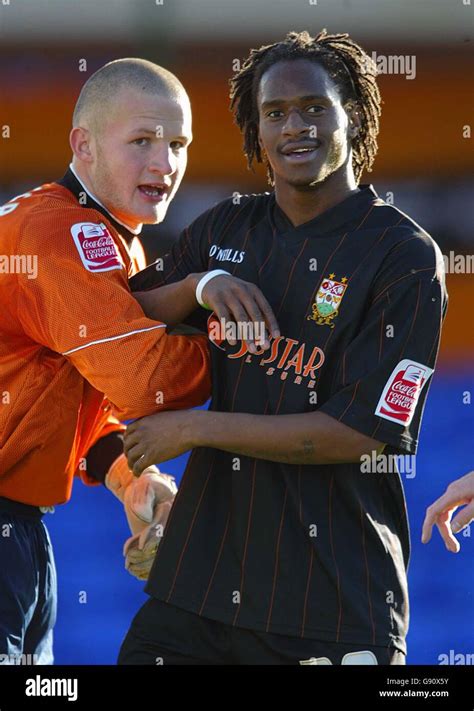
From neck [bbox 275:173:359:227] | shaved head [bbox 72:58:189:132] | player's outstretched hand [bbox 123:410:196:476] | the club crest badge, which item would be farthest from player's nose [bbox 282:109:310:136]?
player's outstretched hand [bbox 123:410:196:476]

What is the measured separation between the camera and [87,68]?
6449 millimetres

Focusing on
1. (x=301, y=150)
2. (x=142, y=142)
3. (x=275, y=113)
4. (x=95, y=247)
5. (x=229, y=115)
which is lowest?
(x=95, y=247)

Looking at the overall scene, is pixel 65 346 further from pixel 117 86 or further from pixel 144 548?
pixel 117 86

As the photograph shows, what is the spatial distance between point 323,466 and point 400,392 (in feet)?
0.85

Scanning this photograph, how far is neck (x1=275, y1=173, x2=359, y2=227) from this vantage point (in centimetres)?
279

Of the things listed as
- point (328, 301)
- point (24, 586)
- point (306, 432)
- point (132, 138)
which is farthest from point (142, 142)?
point (24, 586)

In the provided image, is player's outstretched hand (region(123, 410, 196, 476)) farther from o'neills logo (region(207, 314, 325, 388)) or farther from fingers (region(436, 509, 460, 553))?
fingers (region(436, 509, 460, 553))

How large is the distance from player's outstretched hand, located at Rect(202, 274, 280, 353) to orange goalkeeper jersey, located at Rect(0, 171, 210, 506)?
0.54ft

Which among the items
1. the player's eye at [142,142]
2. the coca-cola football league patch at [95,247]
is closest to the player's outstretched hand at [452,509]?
the coca-cola football league patch at [95,247]

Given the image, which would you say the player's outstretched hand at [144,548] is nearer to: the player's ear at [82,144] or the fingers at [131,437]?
the fingers at [131,437]

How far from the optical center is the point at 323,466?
2672mm
